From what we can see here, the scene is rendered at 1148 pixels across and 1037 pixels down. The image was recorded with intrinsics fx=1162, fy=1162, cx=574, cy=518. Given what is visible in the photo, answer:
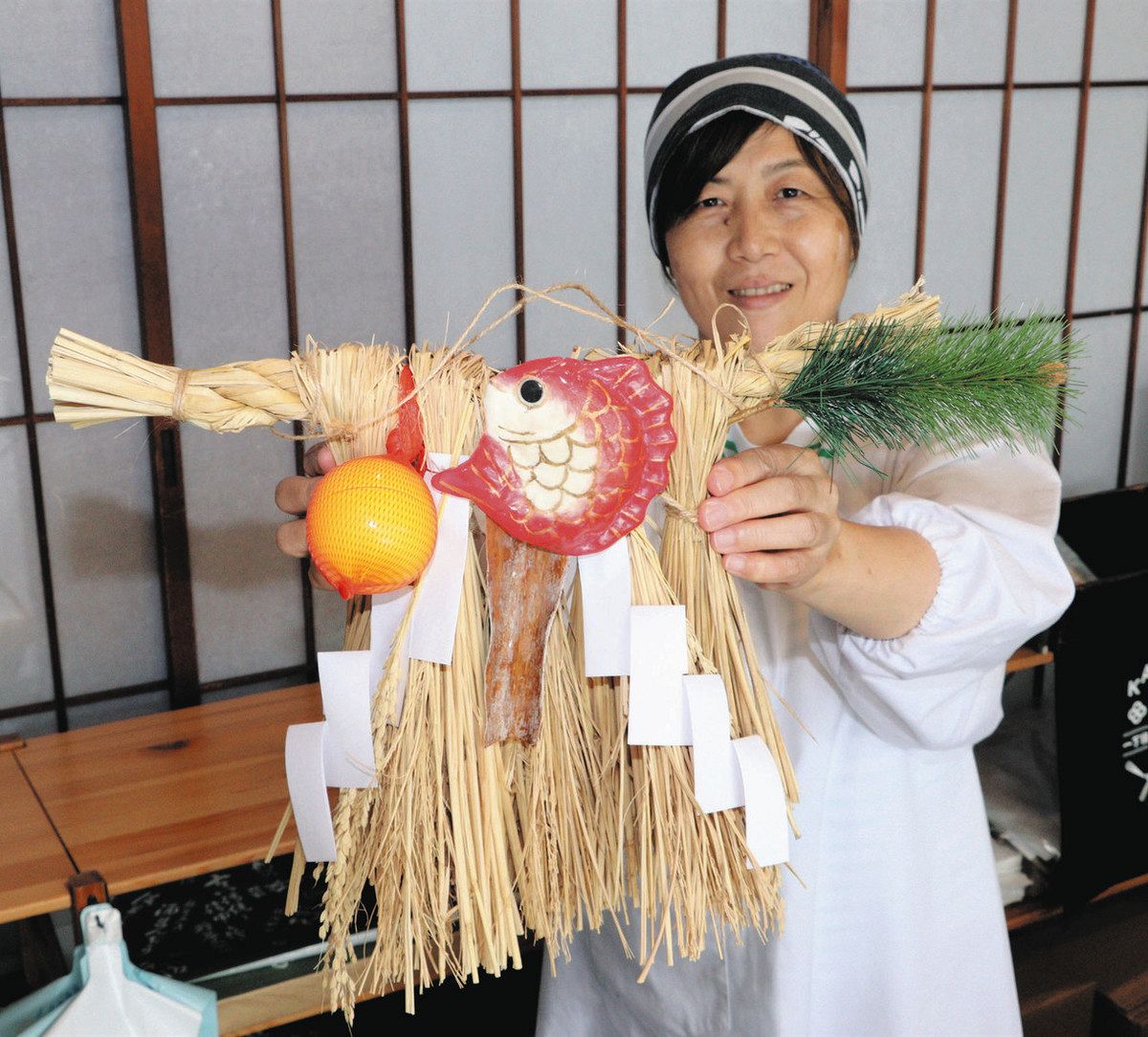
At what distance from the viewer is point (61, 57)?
1.81 meters

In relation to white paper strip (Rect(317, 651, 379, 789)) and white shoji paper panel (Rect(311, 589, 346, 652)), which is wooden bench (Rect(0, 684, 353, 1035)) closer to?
white shoji paper panel (Rect(311, 589, 346, 652))

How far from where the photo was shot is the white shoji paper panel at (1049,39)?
2670 millimetres

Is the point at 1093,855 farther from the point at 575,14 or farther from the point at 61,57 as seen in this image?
the point at 61,57

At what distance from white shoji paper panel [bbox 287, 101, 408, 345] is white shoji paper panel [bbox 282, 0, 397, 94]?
37 millimetres

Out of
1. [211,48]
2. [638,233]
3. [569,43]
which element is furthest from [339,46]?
[638,233]

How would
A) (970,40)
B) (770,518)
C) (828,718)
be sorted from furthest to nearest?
1. (970,40)
2. (828,718)
3. (770,518)

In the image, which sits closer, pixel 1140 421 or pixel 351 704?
pixel 351 704

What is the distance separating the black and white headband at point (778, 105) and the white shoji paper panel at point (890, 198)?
133 centimetres

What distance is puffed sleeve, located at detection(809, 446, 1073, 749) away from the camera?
0.91m

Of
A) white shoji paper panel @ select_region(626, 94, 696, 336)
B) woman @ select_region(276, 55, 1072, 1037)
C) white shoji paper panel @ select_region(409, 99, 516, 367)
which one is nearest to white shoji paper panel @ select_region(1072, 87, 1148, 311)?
white shoji paper panel @ select_region(626, 94, 696, 336)

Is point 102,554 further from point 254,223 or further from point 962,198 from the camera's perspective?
point 962,198

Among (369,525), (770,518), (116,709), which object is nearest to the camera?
(369,525)

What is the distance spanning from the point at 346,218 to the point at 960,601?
1.47 metres

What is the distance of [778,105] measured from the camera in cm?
115
